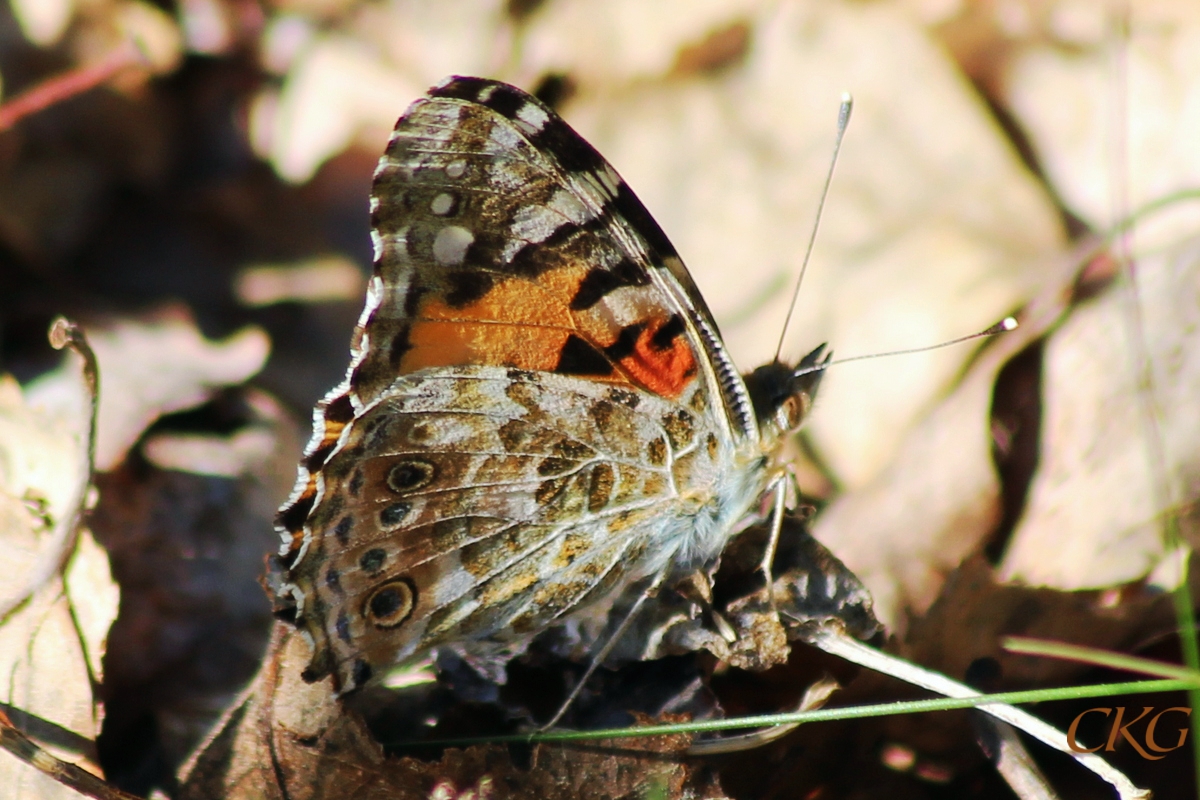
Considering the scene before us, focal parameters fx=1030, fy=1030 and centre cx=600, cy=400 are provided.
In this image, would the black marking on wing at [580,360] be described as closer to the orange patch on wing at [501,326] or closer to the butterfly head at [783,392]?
the orange patch on wing at [501,326]

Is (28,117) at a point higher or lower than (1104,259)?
higher

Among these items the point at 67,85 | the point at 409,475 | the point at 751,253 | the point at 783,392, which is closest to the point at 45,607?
the point at 409,475

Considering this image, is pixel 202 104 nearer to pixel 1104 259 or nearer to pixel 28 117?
pixel 28 117

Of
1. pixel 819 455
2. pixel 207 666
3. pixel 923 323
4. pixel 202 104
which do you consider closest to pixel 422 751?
pixel 207 666

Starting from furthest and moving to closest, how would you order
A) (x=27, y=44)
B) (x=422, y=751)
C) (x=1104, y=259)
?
(x=27, y=44) → (x=1104, y=259) → (x=422, y=751)

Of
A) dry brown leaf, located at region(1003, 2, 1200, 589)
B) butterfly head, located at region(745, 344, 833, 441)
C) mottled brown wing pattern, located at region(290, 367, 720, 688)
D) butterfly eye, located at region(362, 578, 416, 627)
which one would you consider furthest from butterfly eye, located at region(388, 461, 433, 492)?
dry brown leaf, located at region(1003, 2, 1200, 589)

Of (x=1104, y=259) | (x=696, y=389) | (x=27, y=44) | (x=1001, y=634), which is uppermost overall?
(x=27, y=44)

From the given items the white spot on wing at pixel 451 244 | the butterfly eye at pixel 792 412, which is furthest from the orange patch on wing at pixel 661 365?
the white spot on wing at pixel 451 244
